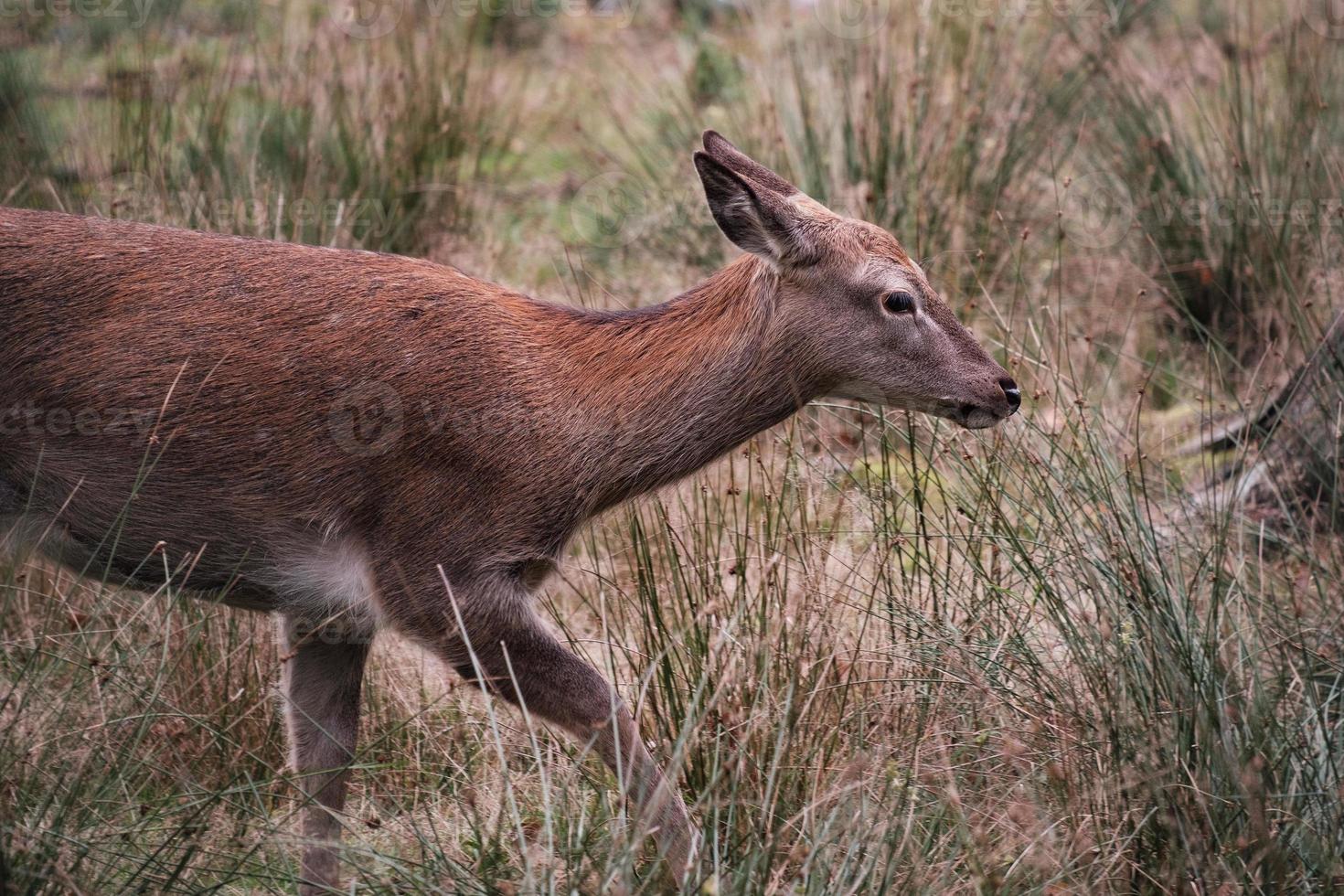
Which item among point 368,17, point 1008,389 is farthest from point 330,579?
point 368,17

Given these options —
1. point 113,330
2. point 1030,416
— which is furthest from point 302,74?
point 1030,416

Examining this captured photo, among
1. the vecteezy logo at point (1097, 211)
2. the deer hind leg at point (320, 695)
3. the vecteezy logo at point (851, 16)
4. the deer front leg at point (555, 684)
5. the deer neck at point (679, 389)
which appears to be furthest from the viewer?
the vecteezy logo at point (851, 16)

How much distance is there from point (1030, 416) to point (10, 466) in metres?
2.85

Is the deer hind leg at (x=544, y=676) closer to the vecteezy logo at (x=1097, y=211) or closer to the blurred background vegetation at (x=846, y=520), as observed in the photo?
the blurred background vegetation at (x=846, y=520)

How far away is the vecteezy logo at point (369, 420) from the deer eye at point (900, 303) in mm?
1357

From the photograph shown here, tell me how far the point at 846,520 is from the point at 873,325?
1.19 meters

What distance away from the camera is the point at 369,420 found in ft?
13.9

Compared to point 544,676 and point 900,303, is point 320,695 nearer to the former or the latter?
point 544,676

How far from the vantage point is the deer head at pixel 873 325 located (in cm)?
437

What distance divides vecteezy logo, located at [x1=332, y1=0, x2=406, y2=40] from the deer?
4.08m

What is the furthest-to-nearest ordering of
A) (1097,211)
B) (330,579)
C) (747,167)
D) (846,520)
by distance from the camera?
1. (1097,211)
2. (846,520)
3. (747,167)
4. (330,579)

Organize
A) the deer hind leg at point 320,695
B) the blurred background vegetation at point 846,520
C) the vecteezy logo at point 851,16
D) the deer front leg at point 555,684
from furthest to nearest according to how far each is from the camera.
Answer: the vecteezy logo at point 851,16, the deer hind leg at point 320,695, the deer front leg at point 555,684, the blurred background vegetation at point 846,520

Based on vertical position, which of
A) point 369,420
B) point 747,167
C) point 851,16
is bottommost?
point 369,420

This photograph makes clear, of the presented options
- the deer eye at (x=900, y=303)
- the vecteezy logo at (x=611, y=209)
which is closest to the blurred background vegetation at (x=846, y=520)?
the vecteezy logo at (x=611, y=209)
